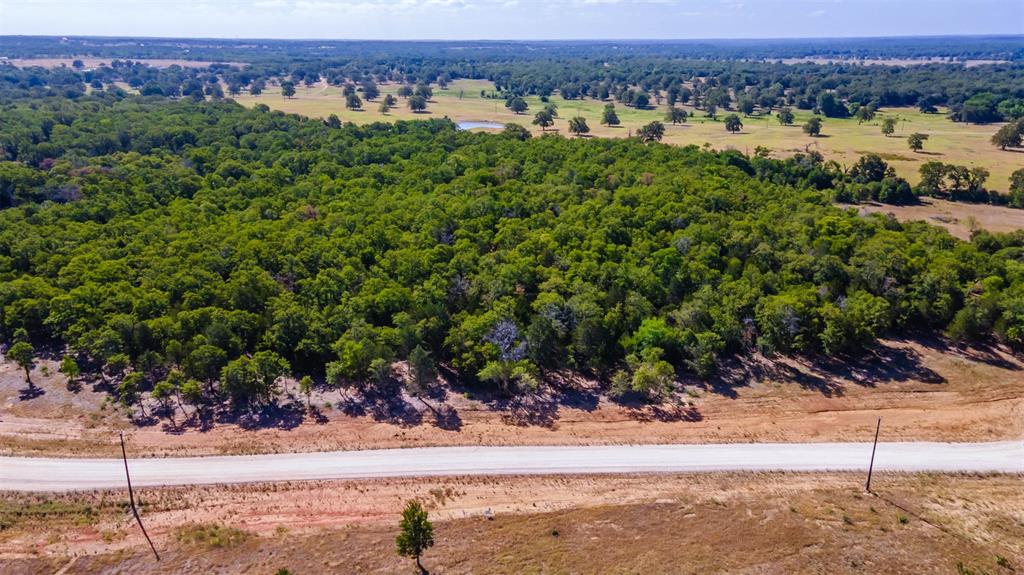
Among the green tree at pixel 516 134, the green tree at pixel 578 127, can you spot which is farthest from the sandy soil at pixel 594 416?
the green tree at pixel 578 127

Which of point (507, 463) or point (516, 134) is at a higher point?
point (516, 134)

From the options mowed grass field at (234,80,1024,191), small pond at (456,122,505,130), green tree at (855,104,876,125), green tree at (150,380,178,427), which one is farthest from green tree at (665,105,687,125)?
green tree at (150,380,178,427)

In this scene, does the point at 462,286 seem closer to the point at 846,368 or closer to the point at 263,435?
the point at 263,435

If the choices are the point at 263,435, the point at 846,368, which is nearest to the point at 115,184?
the point at 263,435

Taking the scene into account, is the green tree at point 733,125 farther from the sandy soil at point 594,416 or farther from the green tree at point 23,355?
the green tree at point 23,355

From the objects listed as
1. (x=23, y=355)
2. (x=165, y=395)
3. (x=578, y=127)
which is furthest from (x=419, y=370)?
(x=578, y=127)

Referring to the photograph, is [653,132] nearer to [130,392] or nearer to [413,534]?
[130,392]
